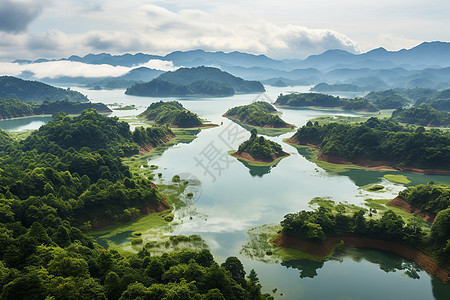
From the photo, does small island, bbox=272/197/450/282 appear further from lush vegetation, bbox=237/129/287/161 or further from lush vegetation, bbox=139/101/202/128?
lush vegetation, bbox=139/101/202/128

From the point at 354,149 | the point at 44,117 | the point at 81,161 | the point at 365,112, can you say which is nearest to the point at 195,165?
the point at 81,161

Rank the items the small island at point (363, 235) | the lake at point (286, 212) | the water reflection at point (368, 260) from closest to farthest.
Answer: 1. the lake at point (286, 212)
2. the water reflection at point (368, 260)
3. the small island at point (363, 235)

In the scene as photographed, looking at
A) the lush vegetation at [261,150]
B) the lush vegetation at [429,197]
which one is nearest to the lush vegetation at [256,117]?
the lush vegetation at [261,150]

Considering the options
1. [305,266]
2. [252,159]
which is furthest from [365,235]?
[252,159]

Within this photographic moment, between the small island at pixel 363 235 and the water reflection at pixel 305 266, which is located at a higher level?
the small island at pixel 363 235

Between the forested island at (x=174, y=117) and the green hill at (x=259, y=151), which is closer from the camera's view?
the green hill at (x=259, y=151)

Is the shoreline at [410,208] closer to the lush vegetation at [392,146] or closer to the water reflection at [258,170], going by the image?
the lush vegetation at [392,146]

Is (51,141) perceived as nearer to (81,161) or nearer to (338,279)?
(81,161)
